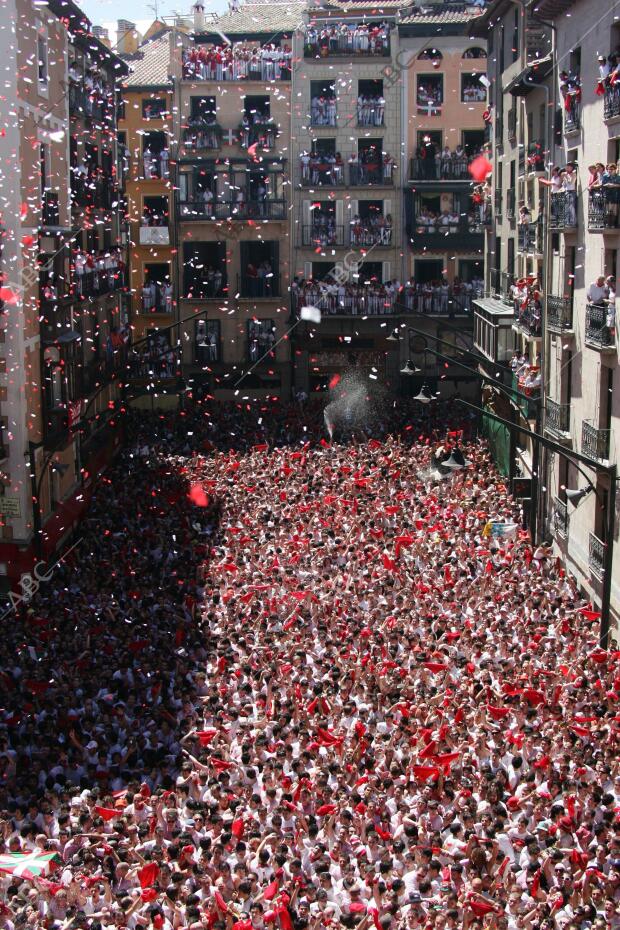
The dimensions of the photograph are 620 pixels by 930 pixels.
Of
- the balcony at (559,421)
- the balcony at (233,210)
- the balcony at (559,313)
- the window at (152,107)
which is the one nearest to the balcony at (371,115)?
the balcony at (233,210)

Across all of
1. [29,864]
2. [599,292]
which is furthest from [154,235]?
[29,864]

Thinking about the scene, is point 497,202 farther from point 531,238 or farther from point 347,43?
point 347,43

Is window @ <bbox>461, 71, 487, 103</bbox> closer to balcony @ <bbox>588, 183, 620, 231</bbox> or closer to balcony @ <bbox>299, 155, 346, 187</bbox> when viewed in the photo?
balcony @ <bbox>299, 155, 346, 187</bbox>

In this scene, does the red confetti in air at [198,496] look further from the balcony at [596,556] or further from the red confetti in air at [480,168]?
the red confetti in air at [480,168]

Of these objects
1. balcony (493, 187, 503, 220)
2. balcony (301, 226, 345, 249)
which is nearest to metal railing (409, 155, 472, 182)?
balcony (301, 226, 345, 249)

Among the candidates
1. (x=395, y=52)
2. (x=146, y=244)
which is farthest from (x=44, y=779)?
(x=395, y=52)

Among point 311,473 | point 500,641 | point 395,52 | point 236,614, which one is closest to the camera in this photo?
point 500,641

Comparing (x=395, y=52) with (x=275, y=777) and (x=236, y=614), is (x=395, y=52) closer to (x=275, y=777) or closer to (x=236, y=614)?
(x=236, y=614)
